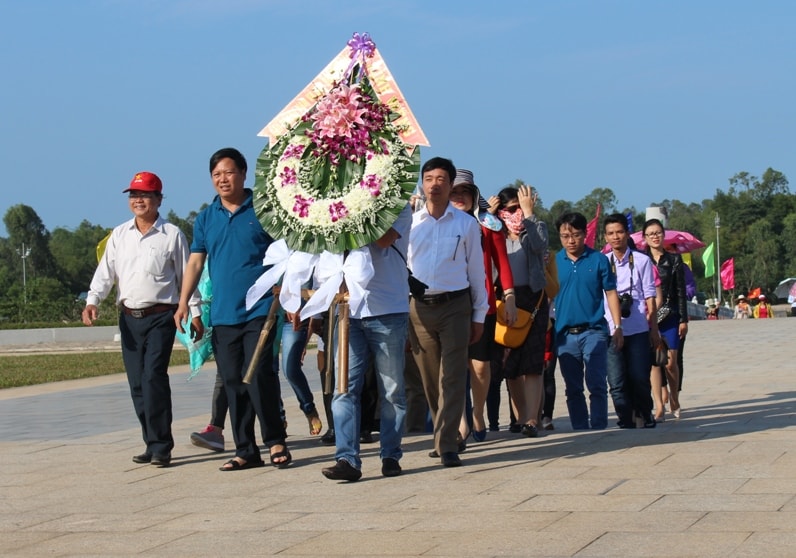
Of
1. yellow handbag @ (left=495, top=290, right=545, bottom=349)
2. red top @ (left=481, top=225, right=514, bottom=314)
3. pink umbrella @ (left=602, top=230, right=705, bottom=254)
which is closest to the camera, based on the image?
red top @ (left=481, top=225, right=514, bottom=314)

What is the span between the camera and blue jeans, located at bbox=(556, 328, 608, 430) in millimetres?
10430

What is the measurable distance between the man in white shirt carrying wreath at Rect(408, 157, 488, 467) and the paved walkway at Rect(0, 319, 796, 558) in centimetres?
40

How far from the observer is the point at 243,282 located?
854 cm

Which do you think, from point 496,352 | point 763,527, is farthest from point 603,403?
point 763,527

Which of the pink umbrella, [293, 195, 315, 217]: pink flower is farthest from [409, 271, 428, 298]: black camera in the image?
the pink umbrella

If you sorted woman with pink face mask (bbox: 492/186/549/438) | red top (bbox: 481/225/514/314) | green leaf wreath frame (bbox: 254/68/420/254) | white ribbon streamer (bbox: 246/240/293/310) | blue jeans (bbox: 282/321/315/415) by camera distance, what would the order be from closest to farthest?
1. green leaf wreath frame (bbox: 254/68/420/254)
2. white ribbon streamer (bbox: 246/240/293/310)
3. red top (bbox: 481/225/514/314)
4. woman with pink face mask (bbox: 492/186/549/438)
5. blue jeans (bbox: 282/321/315/415)

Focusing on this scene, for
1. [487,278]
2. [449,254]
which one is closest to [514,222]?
[487,278]

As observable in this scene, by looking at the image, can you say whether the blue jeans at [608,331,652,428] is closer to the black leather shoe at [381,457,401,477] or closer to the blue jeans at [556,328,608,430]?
the blue jeans at [556,328,608,430]

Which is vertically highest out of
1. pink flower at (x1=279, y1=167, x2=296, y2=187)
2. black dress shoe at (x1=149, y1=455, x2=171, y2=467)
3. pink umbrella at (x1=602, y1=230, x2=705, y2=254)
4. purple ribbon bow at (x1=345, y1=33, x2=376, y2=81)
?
purple ribbon bow at (x1=345, y1=33, x2=376, y2=81)

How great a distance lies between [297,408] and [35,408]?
306 centimetres

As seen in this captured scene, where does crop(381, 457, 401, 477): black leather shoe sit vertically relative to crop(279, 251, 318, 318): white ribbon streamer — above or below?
below

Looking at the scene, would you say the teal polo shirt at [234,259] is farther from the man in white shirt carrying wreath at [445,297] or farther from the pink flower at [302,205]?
the man in white shirt carrying wreath at [445,297]

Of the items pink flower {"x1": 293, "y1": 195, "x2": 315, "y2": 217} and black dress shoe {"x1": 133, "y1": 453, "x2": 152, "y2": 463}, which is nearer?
pink flower {"x1": 293, "y1": 195, "x2": 315, "y2": 217}

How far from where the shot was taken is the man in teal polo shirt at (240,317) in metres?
8.52
